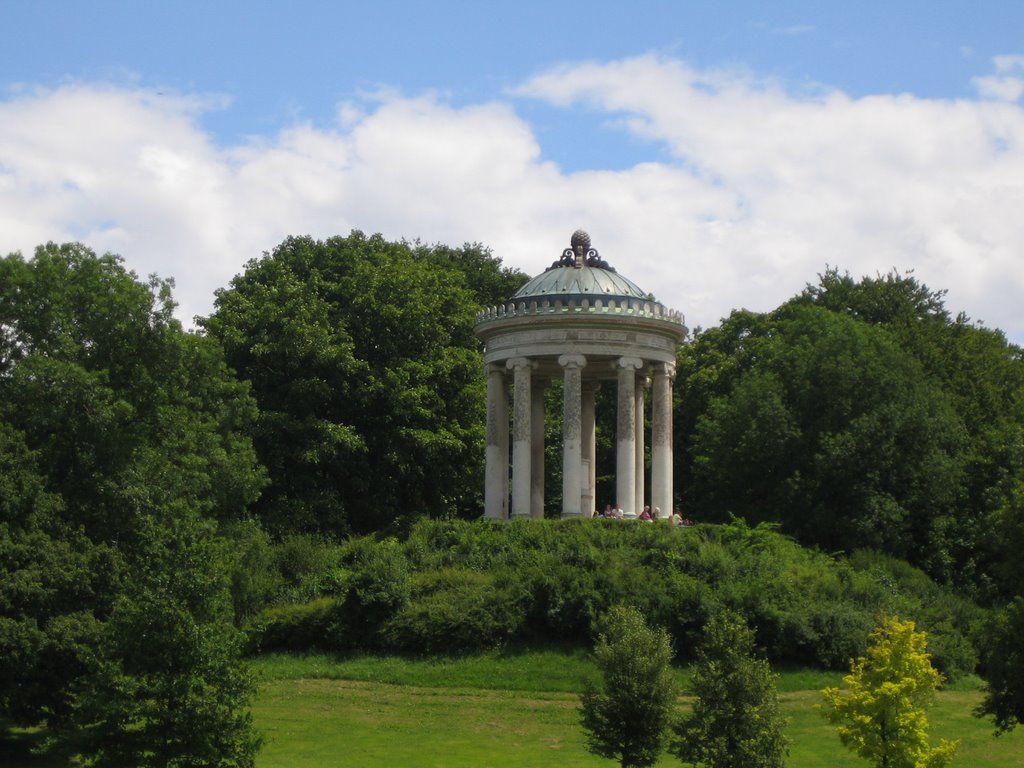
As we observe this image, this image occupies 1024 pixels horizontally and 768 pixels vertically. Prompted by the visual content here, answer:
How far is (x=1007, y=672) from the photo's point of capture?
31.7 meters

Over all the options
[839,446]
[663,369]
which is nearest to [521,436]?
[663,369]

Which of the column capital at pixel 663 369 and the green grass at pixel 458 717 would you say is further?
the column capital at pixel 663 369

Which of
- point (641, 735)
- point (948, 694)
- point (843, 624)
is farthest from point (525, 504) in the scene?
point (641, 735)

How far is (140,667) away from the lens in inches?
1139

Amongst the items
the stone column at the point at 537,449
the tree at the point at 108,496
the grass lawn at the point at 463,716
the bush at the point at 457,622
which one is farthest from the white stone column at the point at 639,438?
the tree at the point at 108,496

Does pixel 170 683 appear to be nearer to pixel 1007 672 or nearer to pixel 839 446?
pixel 1007 672

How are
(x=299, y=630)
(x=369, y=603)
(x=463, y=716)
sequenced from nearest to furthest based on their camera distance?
(x=463, y=716) → (x=369, y=603) → (x=299, y=630)

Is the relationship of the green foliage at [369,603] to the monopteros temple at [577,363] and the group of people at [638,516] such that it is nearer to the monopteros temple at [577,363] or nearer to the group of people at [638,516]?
the monopteros temple at [577,363]

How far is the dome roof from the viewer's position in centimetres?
5162

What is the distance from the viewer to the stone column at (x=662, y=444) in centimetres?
5134

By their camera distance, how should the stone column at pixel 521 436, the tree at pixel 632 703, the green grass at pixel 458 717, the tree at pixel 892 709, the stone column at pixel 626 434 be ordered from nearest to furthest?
the tree at pixel 892 709
the tree at pixel 632 703
the green grass at pixel 458 717
the stone column at pixel 626 434
the stone column at pixel 521 436

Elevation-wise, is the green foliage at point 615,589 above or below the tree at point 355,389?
below

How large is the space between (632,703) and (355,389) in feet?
96.0

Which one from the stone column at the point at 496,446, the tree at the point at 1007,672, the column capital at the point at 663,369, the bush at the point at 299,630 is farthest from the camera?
the stone column at the point at 496,446
